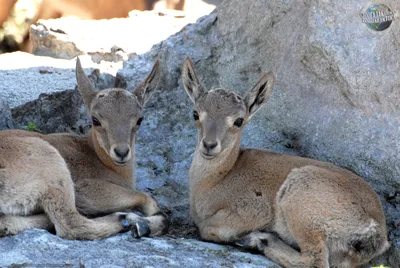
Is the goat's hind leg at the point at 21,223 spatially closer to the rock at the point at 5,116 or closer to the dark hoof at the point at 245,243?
the dark hoof at the point at 245,243

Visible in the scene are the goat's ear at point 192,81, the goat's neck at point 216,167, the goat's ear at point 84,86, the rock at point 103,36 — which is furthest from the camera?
the rock at point 103,36

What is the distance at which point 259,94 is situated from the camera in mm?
10383

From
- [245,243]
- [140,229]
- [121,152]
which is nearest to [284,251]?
[245,243]

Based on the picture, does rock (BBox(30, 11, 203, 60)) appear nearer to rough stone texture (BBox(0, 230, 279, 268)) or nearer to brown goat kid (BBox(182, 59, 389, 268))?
brown goat kid (BBox(182, 59, 389, 268))

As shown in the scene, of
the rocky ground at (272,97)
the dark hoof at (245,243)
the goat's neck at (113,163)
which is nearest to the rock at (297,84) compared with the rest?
the rocky ground at (272,97)

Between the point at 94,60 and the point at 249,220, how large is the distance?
4820 mm

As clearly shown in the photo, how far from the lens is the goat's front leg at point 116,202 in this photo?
32.4 ft

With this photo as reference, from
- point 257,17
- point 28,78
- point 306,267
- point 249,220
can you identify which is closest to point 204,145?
point 249,220

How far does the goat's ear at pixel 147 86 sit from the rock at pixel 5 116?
1856mm

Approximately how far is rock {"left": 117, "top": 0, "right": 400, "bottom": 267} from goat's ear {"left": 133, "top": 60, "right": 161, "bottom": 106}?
1165mm

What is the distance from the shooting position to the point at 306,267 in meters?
9.05

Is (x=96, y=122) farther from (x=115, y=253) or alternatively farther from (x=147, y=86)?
(x=115, y=253)

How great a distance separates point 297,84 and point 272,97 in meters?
0.44

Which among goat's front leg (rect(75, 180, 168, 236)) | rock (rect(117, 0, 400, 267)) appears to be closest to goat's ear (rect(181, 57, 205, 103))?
rock (rect(117, 0, 400, 267))
